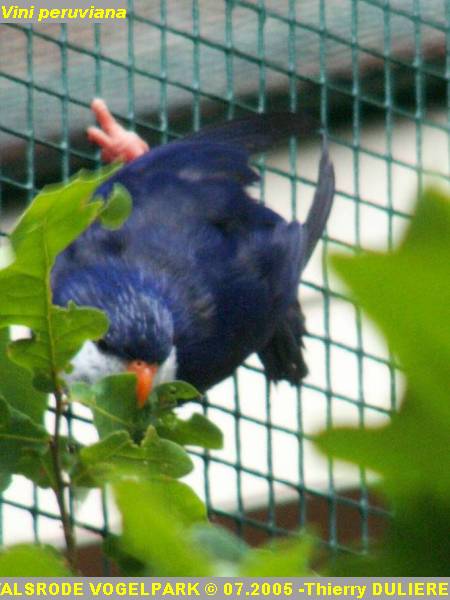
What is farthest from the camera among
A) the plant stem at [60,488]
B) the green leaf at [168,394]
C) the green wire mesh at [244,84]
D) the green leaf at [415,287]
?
the green wire mesh at [244,84]

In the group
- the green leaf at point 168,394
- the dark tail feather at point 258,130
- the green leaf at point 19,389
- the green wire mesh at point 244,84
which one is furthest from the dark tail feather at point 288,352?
the green leaf at point 19,389

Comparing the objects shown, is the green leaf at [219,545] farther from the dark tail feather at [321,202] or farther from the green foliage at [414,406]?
the dark tail feather at [321,202]

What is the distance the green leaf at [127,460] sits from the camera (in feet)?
2.10

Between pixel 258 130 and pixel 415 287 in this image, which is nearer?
pixel 415 287

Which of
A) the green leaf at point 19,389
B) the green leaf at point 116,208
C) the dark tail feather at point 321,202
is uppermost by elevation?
the dark tail feather at point 321,202

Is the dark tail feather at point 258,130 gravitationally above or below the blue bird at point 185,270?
above

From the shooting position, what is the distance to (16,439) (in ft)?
2.20

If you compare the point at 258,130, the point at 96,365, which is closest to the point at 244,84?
the point at 258,130

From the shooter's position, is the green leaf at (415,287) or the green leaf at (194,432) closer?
the green leaf at (415,287)

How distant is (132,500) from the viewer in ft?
0.96

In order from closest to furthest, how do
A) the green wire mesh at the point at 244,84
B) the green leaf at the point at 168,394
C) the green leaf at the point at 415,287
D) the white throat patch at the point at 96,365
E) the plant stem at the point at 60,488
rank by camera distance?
the green leaf at the point at 415,287 < the plant stem at the point at 60,488 < the green leaf at the point at 168,394 < the white throat patch at the point at 96,365 < the green wire mesh at the point at 244,84

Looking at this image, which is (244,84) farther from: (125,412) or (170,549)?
(170,549)

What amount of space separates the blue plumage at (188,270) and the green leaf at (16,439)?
4.08 feet
